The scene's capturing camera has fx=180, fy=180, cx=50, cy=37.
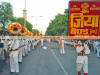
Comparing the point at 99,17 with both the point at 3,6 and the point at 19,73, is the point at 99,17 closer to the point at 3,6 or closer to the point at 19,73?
the point at 19,73

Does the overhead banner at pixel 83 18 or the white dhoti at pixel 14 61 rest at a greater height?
the overhead banner at pixel 83 18

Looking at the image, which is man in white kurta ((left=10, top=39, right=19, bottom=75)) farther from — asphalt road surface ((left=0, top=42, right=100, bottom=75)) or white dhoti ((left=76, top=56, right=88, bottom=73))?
white dhoti ((left=76, top=56, right=88, bottom=73))

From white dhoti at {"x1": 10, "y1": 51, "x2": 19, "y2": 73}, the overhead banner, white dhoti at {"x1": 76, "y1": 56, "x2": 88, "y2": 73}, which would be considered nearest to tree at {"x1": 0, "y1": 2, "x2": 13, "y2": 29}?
white dhoti at {"x1": 10, "y1": 51, "x2": 19, "y2": 73}

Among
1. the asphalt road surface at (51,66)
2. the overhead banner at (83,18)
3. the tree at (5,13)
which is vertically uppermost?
the tree at (5,13)

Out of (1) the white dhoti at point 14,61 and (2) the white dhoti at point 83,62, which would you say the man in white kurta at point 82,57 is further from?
(1) the white dhoti at point 14,61

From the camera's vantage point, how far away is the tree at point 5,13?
5875 cm

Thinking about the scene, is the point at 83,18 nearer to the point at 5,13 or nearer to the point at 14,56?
the point at 14,56

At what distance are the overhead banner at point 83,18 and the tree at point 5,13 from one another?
178 ft

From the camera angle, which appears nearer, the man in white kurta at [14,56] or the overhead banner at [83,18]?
the overhead banner at [83,18]

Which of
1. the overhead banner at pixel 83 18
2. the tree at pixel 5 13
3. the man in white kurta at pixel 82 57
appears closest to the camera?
the overhead banner at pixel 83 18

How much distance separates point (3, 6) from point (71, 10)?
5969 centimetres

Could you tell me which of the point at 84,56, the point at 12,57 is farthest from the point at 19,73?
the point at 84,56

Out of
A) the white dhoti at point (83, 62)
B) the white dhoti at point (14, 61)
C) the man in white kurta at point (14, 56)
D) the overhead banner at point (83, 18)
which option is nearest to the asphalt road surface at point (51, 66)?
the white dhoti at point (14, 61)

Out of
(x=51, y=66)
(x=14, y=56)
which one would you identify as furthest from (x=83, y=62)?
(x=51, y=66)
